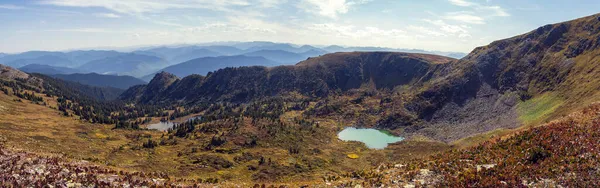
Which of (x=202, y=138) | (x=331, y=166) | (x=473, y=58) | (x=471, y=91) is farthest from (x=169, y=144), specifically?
(x=473, y=58)

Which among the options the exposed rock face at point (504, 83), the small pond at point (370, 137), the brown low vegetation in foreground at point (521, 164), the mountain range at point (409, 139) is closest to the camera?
the brown low vegetation in foreground at point (521, 164)

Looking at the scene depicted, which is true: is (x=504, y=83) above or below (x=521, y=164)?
above

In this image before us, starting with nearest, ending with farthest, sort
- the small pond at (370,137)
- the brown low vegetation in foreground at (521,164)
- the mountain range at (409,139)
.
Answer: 1. the brown low vegetation in foreground at (521,164)
2. the mountain range at (409,139)
3. the small pond at (370,137)

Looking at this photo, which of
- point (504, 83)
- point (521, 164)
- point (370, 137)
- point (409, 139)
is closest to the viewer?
point (521, 164)

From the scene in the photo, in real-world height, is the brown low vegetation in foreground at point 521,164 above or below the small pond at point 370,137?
above

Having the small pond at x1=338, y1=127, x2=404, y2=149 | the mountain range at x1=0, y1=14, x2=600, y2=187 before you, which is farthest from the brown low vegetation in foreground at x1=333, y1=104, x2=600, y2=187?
the small pond at x1=338, y1=127, x2=404, y2=149

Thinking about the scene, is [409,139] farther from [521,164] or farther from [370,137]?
[521,164]

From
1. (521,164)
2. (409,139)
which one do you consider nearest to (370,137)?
(409,139)

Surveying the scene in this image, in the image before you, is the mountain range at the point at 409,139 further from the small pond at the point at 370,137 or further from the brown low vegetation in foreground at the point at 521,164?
→ the small pond at the point at 370,137

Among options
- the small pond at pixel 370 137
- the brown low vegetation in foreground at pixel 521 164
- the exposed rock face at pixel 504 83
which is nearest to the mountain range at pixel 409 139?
the brown low vegetation in foreground at pixel 521 164
